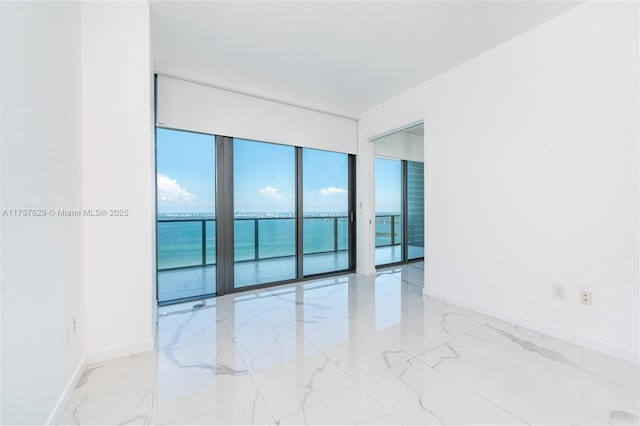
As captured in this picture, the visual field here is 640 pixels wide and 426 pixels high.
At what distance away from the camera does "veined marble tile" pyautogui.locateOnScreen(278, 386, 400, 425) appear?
120 cm

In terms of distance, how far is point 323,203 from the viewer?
4.22m

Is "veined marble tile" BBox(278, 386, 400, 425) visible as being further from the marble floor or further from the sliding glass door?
the sliding glass door

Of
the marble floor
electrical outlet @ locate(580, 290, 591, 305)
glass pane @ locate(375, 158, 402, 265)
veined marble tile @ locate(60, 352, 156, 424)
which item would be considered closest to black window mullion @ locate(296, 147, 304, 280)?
the marble floor

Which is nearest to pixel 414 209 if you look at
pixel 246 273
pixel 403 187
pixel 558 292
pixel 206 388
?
pixel 403 187

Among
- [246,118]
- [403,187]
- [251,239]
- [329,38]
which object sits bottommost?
[251,239]

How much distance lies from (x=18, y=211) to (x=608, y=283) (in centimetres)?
342

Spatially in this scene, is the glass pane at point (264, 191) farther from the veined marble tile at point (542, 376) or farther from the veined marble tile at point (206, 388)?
the veined marble tile at point (542, 376)

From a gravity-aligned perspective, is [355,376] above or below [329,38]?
below

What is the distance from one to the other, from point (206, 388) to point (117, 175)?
1512mm

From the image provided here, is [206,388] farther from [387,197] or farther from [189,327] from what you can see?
[387,197]

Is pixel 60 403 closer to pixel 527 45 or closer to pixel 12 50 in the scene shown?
pixel 12 50

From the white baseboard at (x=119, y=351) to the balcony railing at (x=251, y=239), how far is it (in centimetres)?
190

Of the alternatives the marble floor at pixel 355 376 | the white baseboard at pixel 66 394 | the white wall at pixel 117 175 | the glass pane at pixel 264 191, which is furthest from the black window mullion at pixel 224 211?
the white baseboard at pixel 66 394

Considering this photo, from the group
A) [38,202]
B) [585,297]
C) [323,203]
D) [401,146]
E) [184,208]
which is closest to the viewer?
[38,202]
